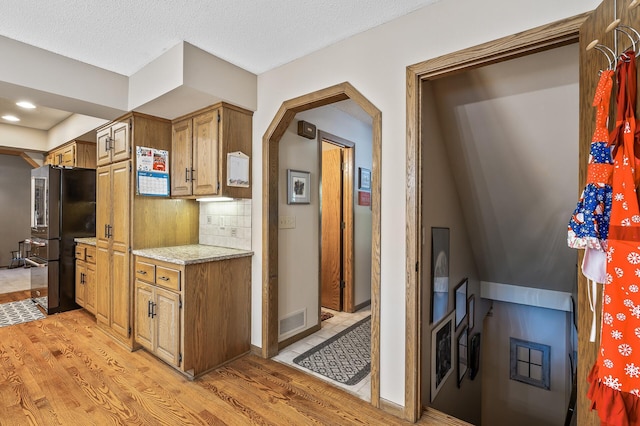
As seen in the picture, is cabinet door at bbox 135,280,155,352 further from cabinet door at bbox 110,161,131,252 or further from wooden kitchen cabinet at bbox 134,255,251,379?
cabinet door at bbox 110,161,131,252

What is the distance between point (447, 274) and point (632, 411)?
1539mm

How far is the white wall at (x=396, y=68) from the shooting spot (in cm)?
168

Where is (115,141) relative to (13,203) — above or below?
above

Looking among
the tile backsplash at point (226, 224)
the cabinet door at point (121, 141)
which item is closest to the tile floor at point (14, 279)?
the cabinet door at point (121, 141)

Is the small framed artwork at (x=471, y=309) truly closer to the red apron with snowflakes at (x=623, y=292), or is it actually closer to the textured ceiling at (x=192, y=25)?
the red apron with snowflakes at (x=623, y=292)

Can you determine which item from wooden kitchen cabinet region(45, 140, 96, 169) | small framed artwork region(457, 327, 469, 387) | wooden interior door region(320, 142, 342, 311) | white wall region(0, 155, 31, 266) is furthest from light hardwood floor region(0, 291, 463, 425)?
white wall region(0, 155, 31, 266)

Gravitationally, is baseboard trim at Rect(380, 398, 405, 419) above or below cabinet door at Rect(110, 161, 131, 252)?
below

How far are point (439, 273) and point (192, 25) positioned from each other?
8.08 feet

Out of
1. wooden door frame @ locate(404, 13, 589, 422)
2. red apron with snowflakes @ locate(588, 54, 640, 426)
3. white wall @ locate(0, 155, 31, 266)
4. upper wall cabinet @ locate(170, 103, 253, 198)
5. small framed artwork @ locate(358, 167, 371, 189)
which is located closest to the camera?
red apron with snowflakes @ locate(588, 54, 640, 426)

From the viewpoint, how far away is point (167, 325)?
8.29 feet

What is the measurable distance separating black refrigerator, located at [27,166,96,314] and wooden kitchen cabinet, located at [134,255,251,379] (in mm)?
1726

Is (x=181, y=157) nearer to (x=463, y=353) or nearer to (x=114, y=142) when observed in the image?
(x=114, y=142)

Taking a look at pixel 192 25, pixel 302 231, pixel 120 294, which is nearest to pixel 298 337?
pixel 302 231

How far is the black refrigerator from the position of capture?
376 centimetres
